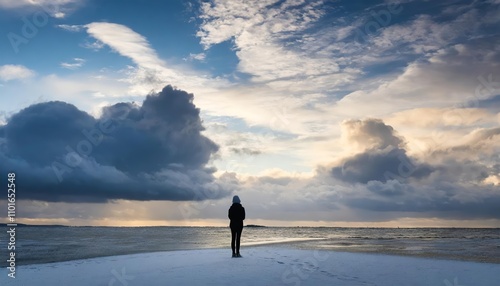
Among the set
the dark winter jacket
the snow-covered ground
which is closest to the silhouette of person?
the dark winter jacket

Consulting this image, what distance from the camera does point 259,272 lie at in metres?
14.2

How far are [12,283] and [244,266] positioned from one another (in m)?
7.97

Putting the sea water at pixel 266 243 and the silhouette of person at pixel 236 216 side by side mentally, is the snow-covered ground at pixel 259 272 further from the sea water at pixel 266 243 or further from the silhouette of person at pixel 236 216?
the sea water at pixel 266 243

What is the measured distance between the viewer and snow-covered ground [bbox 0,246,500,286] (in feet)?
41.4

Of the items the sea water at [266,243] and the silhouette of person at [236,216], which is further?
the sea water at [266,243]

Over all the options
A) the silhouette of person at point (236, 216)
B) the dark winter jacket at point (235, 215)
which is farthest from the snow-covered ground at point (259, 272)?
the dark winter jacket at point (235, 215)

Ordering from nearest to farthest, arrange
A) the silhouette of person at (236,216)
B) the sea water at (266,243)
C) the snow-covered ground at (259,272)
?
the snow-covered ground at (259,272), the silhouette of person at (236,216), the sea water at (266,243)

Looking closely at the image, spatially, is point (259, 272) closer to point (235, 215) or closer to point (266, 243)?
point (235, 215)

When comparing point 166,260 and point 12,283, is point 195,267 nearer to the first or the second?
point 166,260

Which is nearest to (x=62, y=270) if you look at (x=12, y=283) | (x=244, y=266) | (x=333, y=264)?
(x=12, y=283)

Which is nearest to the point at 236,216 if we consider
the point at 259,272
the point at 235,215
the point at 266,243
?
the point at 235,215

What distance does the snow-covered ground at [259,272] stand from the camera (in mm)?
12609

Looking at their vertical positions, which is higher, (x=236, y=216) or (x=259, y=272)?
(x=236, y=216)

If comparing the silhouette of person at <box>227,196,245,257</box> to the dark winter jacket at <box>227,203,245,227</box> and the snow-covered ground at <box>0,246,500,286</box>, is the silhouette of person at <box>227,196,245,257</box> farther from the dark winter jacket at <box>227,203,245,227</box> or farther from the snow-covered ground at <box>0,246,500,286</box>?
the snow-covered ground at <box>0,246,500,286</box>
